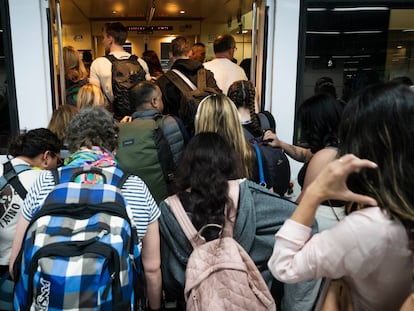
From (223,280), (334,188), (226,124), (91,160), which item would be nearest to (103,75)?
(226,124)

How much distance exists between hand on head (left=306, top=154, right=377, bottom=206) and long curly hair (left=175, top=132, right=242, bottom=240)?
680mm

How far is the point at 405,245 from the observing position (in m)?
1.08

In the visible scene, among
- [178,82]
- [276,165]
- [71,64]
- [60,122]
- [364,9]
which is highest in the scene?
[364,9]

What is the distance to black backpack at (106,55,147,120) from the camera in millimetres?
3700

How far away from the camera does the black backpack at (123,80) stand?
3.70 m

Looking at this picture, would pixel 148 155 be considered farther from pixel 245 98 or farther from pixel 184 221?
pixel 184 221

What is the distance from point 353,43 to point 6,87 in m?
3.47

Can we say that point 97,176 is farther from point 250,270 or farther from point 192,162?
point 250,270

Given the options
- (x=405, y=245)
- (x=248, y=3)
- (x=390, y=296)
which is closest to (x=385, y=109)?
(x=405, y=245)

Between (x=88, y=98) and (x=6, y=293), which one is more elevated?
(x=88, y=98)

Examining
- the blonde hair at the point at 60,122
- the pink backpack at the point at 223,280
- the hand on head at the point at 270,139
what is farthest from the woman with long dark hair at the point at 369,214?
the blonde hair at the point at 60,122

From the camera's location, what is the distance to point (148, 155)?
2.62 metres

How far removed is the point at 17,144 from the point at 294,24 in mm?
2759

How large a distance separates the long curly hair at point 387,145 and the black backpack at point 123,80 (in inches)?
109
